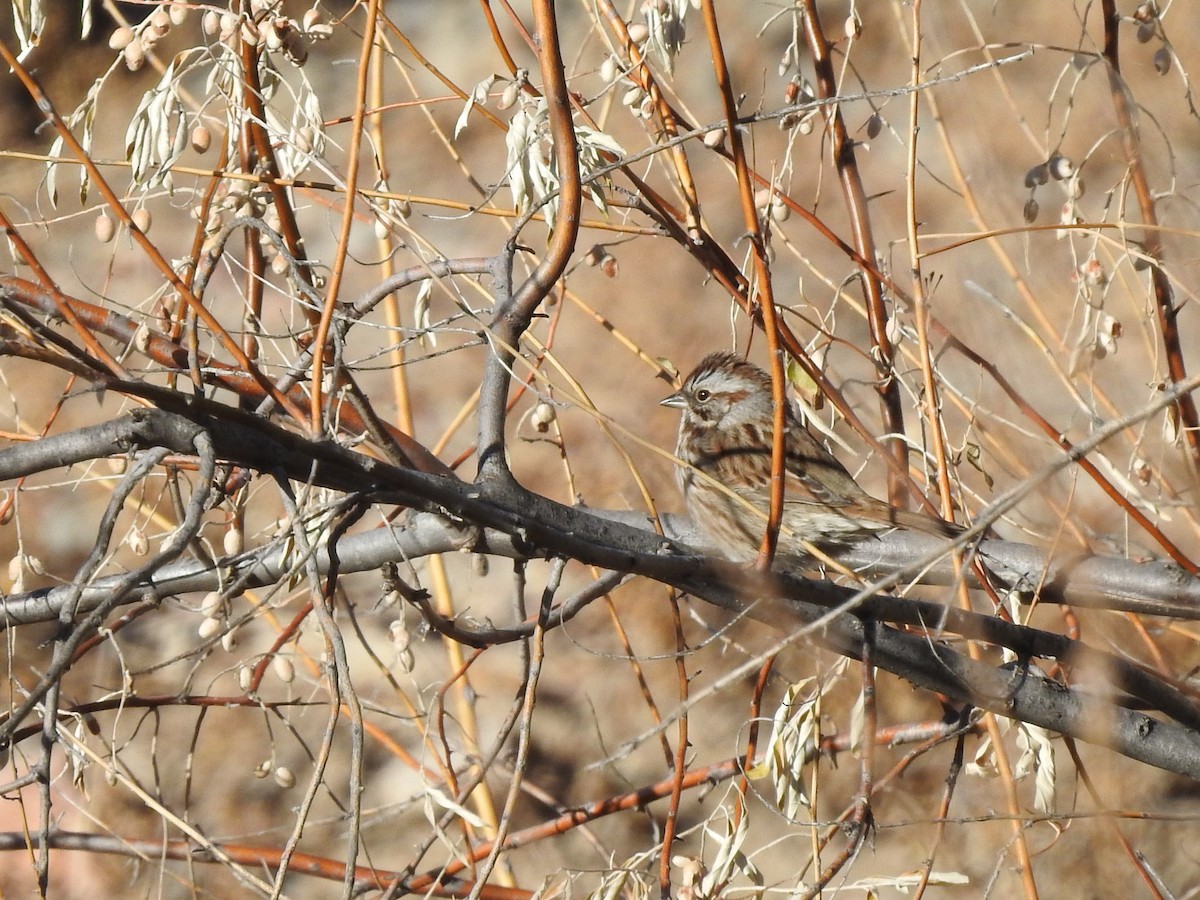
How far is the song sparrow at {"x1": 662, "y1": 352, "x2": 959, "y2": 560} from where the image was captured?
3.14 m

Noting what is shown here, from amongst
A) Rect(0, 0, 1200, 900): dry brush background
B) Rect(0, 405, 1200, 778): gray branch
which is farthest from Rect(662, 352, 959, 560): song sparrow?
Rect(0, 405, 1200, 778): gray branch

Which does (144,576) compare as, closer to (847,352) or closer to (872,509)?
(872,509)

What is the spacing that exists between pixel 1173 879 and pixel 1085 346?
8.59 feet

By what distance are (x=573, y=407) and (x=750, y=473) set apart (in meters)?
1.66

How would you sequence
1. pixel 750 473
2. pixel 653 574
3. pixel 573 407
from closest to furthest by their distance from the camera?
1. pixel 653 574
2. pixel 573 407
3. pixel 750 473

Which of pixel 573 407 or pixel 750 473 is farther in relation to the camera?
pixel 750 473

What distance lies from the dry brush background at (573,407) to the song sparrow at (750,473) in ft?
0.62

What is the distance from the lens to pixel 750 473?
3574 mm

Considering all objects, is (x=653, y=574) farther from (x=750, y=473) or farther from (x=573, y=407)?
(x=750, y=473)

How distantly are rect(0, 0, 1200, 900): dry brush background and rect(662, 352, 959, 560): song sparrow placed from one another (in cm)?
19

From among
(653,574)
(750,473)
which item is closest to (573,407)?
(653,574)

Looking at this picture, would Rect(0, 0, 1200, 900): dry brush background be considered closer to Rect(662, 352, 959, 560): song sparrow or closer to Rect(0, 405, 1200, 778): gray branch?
Rect(0, 405, 1200, 778): gray branch

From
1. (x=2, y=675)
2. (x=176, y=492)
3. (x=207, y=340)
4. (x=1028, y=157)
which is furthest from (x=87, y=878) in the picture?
(x=1028, y=157)

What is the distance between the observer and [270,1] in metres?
Answer: 2.10
